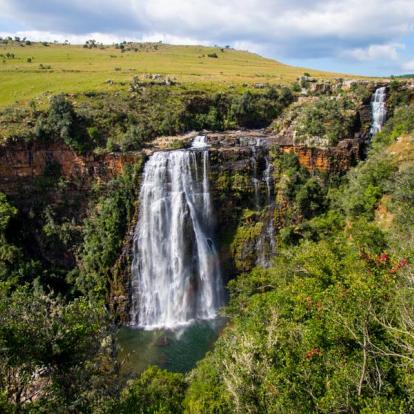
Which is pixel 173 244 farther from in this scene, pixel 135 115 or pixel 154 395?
pixel 154 395

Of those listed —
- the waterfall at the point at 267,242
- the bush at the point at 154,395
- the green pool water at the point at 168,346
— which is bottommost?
the green pool water at the point at 168,346

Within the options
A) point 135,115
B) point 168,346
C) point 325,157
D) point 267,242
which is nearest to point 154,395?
point 168,346

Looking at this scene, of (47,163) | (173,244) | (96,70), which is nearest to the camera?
(173,244)

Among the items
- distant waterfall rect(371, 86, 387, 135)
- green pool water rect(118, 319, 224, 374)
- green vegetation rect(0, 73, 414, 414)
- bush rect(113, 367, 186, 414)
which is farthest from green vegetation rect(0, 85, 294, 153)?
bush rect(113, 367, 186, 414)

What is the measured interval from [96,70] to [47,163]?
33627 millimetres

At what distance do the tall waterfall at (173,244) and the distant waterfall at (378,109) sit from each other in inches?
769

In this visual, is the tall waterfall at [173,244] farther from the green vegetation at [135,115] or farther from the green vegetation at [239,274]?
the green vegetation at [135,115]

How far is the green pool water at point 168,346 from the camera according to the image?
2851 cm

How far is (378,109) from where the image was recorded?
4400 centimetres

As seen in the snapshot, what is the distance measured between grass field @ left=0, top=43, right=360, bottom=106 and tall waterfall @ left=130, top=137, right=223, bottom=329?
22094 mm

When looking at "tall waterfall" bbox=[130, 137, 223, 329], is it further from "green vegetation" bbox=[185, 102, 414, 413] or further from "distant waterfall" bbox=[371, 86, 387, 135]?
"distant waterfall" bbox=[371, 86, 387, 135]

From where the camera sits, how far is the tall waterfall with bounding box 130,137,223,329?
118 feet

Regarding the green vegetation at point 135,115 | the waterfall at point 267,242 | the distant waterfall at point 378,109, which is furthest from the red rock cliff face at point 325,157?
the green vegetation at point 135,115

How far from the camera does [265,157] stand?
39094 millimetres
